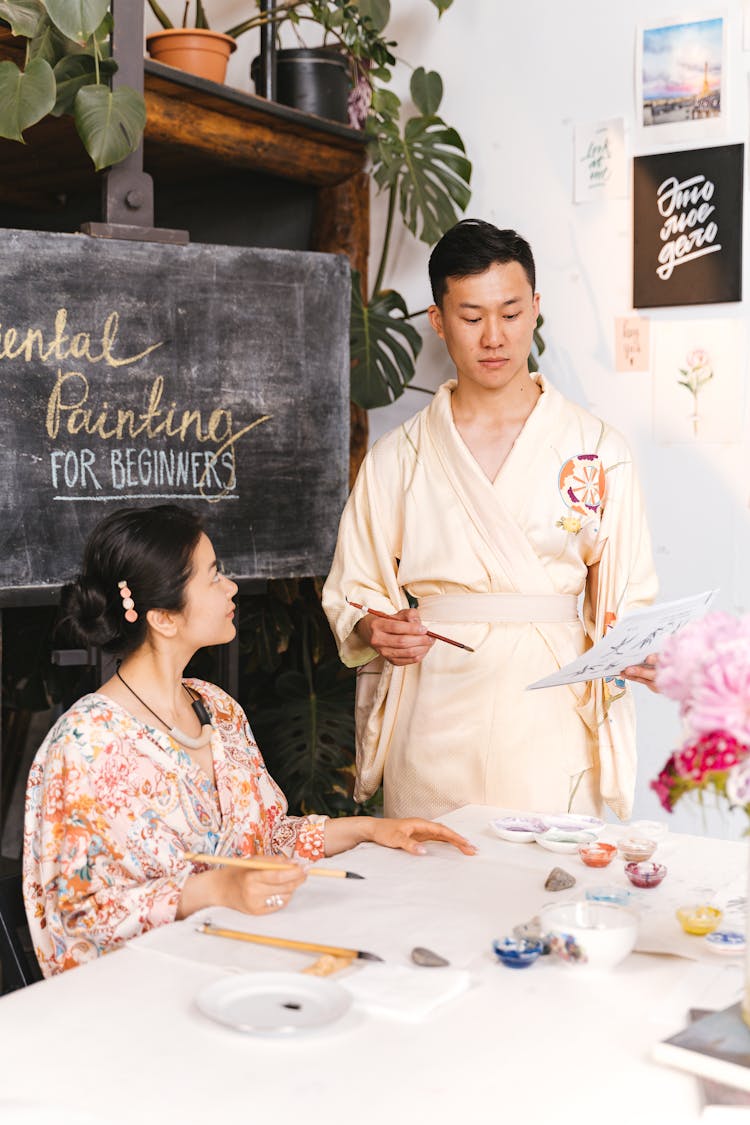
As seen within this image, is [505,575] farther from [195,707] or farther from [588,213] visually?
[588,213]

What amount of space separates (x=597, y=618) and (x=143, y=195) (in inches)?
49.5

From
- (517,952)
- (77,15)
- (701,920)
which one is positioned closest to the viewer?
(517,952)

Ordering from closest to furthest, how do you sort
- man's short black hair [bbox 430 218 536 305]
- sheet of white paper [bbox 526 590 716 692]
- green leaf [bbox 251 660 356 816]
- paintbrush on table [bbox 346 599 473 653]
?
sheet of white paper [bbox 526 590 716 692]
paintbrush on table [bbox 346 599 473 653]
man's short black hair [bbox 430 218 536 305]
green leaf [bbox 251 660 356 816]

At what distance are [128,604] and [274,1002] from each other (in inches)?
29.8

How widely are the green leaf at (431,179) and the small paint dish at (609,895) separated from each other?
2000mm

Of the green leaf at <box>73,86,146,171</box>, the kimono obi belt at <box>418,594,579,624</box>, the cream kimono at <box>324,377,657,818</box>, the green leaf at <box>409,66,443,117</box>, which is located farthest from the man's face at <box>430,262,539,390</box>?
the green leaf at <box>409,66,443,117</box>

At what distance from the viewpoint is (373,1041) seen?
112 cm

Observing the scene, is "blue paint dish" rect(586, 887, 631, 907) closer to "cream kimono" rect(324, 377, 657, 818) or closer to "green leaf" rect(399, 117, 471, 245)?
"cream kimono" rect(324, 377, 657, 818)

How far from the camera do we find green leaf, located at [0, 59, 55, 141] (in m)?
2.42

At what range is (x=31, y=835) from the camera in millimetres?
1641

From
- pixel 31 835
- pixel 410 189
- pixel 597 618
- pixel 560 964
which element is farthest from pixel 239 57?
pixel 560 964

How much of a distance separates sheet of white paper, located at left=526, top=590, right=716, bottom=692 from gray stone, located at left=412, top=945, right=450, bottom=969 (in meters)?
0.48

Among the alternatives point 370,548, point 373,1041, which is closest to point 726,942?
point 373,1041

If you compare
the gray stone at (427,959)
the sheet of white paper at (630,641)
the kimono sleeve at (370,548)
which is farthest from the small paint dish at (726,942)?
the kimono sleeve at (370,548)
